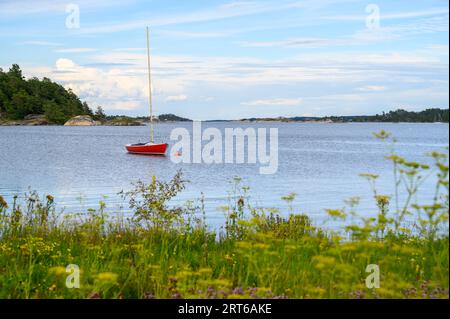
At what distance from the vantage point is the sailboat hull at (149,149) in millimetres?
60031

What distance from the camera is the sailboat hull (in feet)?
197

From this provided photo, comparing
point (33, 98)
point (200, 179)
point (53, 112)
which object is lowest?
point (200, 179)

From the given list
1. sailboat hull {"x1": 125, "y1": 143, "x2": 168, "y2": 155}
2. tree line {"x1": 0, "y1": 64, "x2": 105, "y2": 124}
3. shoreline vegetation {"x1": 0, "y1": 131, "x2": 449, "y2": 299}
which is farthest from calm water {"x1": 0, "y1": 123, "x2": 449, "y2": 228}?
tree line {"x1": 0, "y1": 64, "x2": 105, "y2": 124}

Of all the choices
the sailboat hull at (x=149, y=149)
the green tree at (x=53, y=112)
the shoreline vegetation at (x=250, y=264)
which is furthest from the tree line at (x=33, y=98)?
the shoreline vegetation at (x=250, y=264)

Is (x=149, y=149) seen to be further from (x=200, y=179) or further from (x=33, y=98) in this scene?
(x=33, y=98)

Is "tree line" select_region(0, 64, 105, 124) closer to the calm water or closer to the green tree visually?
the green tree

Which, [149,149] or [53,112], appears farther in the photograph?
[53,112]

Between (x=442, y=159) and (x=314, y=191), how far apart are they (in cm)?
2659

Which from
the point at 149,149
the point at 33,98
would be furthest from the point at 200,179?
the point at 33,98

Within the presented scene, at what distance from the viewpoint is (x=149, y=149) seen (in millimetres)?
61938

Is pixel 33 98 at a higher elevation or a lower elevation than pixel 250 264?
higher

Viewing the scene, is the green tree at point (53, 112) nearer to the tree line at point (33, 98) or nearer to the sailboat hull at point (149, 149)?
the tree line at point (33, 98)
